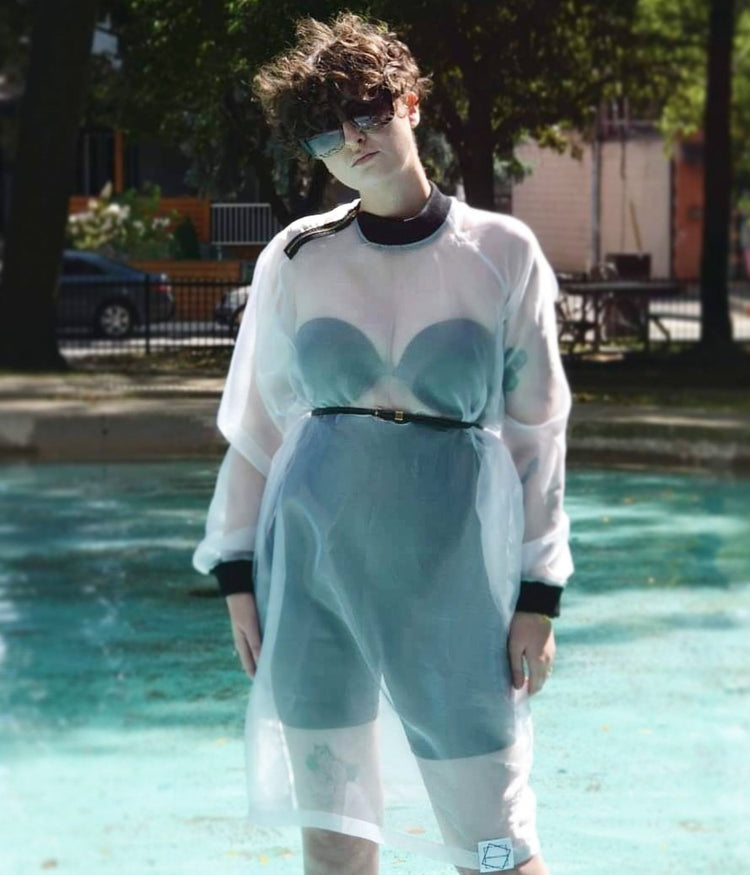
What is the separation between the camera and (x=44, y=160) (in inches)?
637

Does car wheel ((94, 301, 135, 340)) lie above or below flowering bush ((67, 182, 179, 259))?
below

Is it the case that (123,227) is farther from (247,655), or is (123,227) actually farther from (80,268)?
(247,655)

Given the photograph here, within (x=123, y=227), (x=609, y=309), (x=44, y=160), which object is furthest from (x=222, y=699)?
(x=123, y=227)

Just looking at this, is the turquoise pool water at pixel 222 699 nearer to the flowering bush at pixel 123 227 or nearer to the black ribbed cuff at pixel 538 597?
the black ribbed cuff at pixel 538 597

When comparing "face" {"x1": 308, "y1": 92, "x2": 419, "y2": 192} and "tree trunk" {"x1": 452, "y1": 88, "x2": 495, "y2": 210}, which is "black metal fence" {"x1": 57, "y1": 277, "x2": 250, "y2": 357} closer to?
"tree trunk" {"x1": 452, "y1": 88, "x2": 495, "y2": 210}

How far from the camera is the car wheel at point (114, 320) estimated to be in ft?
61.5

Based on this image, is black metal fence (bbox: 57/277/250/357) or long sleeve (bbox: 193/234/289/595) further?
black metal fence (bbox: 57/277/250/357)

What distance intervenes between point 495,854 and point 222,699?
4.23 meters

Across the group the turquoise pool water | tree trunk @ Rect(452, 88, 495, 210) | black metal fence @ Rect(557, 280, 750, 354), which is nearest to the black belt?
the turquoise pool water

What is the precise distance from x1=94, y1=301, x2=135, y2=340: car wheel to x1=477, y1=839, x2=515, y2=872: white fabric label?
1478 cm

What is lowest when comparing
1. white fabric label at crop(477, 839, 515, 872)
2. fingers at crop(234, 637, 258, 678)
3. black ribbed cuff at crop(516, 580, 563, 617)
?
white fabric label at crop(477, 839, 515, 872)

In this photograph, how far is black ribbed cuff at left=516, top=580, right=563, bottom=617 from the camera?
363 centimetres

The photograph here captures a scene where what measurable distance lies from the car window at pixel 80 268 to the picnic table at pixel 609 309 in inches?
259

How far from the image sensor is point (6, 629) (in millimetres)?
9062
